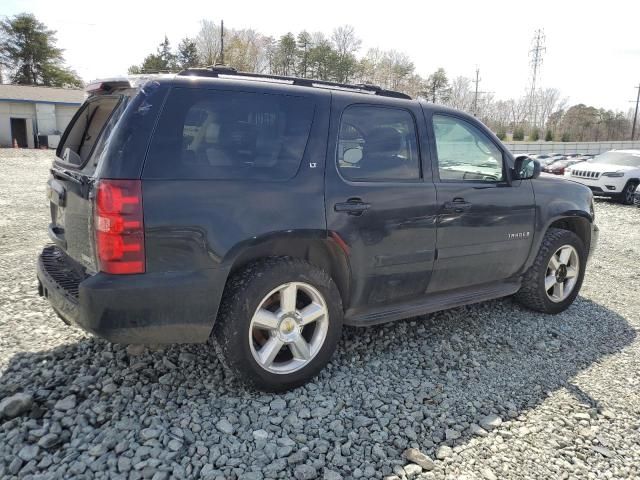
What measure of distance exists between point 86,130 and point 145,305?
1505 millimetres

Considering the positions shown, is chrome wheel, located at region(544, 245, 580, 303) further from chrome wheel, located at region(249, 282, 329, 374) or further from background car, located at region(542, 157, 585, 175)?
background car, located at region(542, 157, 585, 175)

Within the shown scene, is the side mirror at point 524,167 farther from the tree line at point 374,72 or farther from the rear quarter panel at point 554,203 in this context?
the tree line at point 374,72

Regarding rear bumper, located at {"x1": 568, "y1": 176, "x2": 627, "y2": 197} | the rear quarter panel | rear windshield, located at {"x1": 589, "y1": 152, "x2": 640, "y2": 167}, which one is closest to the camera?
the rear quarter panel

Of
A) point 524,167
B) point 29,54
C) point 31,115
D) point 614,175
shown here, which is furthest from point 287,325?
point 29,54

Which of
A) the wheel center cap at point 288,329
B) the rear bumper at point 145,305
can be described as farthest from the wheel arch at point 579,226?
the rear bumper at point 145,305

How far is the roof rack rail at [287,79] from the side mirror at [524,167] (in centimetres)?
119

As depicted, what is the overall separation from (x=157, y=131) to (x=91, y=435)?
167 centimetres

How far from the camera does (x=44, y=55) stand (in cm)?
5572

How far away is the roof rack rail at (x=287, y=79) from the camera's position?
9.87 ft

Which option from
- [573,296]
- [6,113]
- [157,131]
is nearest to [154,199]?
[157,131]

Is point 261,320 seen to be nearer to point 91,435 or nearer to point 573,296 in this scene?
point 91,435

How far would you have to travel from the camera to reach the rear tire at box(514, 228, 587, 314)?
180 inches

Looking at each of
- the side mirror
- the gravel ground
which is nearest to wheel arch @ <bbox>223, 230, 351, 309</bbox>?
the gravel ground

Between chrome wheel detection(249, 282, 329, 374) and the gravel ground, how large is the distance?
0.24 m
